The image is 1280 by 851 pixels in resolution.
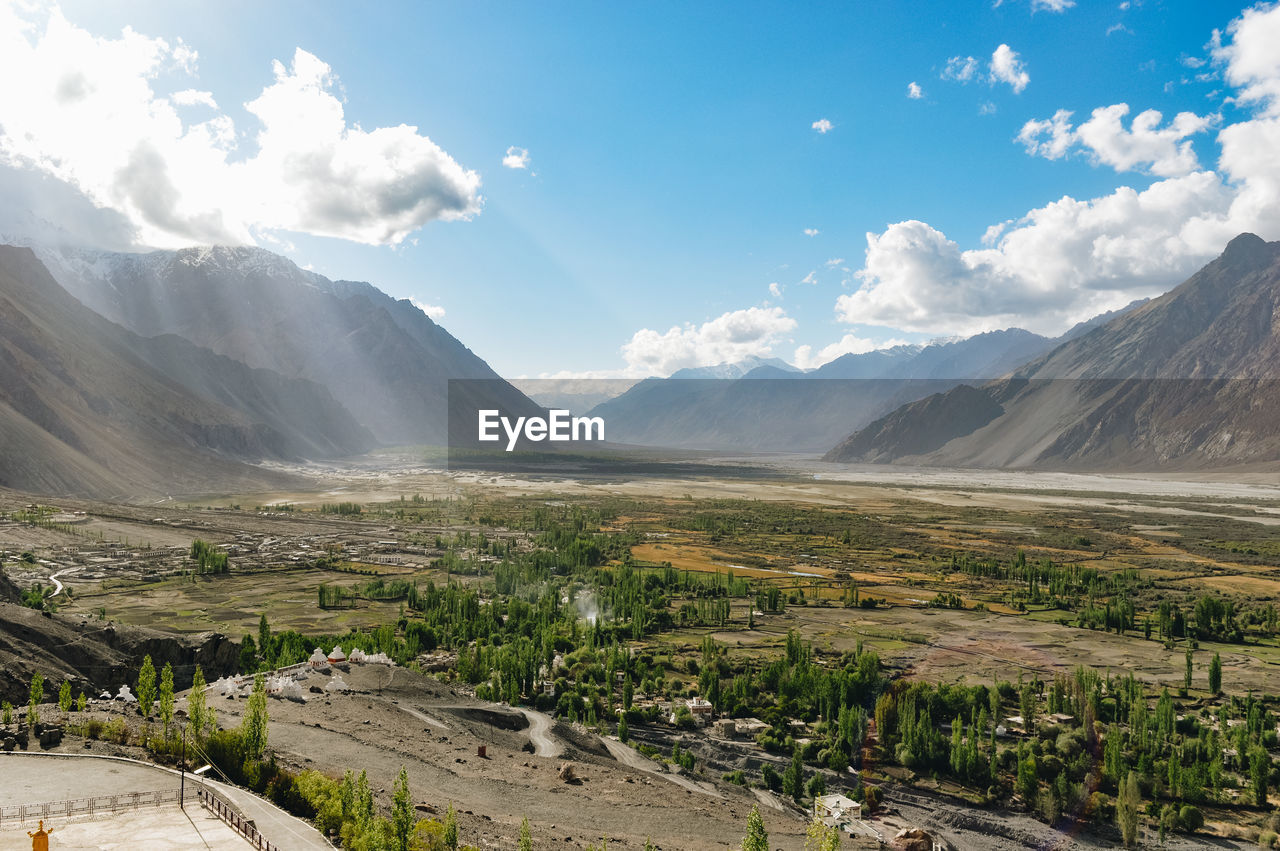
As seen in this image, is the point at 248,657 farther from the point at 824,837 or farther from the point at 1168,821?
the point at 1168,821

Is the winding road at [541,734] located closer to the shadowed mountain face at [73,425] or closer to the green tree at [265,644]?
the green tree at [265,644]

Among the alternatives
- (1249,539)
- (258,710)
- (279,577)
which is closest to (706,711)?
(258,710)

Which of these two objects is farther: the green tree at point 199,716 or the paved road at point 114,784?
the green tree at point 199,716

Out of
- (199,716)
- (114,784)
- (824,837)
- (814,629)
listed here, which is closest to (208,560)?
(814,629)

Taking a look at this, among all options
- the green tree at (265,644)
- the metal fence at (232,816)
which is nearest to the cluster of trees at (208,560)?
the green tree at (265,644)

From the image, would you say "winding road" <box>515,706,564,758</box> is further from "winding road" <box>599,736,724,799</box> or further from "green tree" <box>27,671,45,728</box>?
"green tree" <box>27,671,45,728</box>

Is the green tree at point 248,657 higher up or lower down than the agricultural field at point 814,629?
higher up
